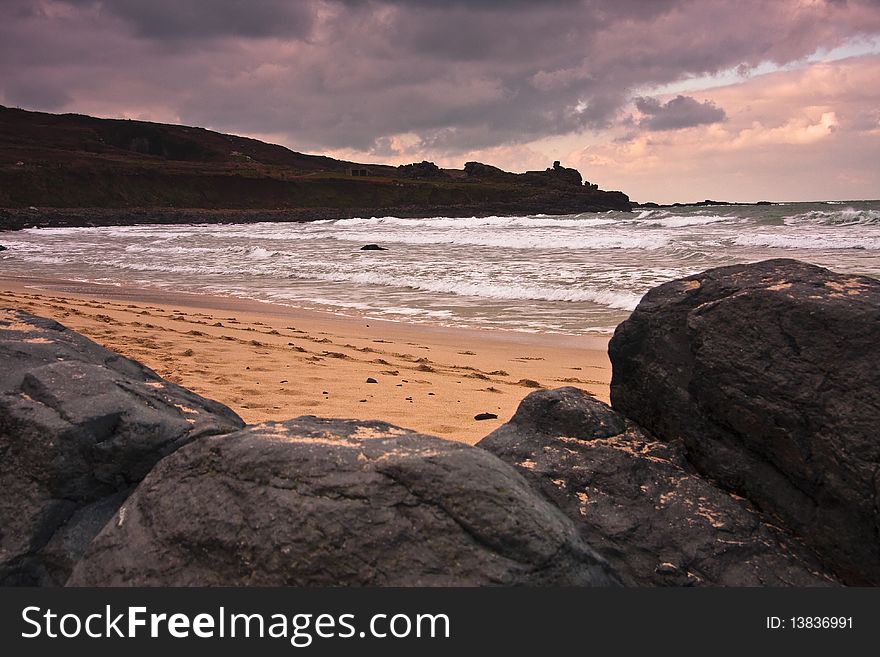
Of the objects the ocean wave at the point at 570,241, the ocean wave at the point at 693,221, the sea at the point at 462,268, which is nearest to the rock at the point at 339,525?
the sea at the point at 462,268

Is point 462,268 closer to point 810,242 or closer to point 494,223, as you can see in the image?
point 810,242

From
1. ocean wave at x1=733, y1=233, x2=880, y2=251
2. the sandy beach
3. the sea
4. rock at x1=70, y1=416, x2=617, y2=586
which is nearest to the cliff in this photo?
the sea

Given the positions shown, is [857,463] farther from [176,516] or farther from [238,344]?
[238,344]

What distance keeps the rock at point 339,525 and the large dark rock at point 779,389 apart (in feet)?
3.11

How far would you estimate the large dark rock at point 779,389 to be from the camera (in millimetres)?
2428

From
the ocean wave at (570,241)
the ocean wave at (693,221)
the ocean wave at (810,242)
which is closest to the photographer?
the ocean wave at (810,242)

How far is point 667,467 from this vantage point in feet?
9.32

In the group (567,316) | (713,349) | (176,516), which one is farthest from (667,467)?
(567,316)

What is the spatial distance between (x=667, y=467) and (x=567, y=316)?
8.61m

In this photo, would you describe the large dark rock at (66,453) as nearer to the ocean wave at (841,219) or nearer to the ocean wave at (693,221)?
the ocean wave at (841,219)

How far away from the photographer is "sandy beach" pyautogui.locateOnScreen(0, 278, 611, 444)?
5.35 meters

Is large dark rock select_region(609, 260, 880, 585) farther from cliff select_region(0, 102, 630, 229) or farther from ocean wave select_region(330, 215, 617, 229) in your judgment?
cliff select_region(0, 102, 630, 229)

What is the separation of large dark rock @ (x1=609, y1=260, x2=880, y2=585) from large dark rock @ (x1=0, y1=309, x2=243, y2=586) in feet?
5.76

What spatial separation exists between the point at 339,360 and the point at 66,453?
5111 mm
